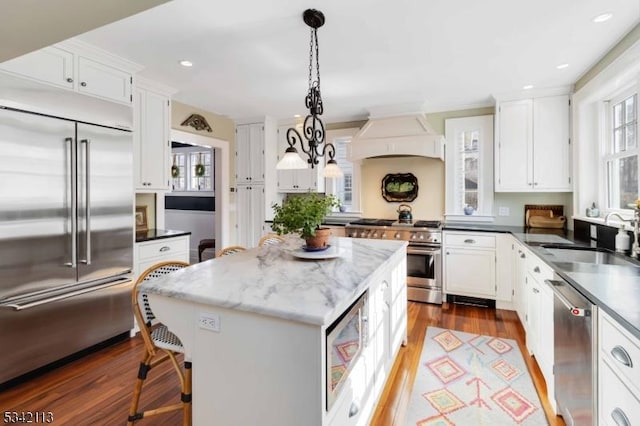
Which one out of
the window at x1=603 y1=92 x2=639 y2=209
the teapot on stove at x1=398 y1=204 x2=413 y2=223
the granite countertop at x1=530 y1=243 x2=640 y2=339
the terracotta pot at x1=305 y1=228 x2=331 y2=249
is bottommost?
the granite countertop at x1=530 y1=243 x2=640 y2=339

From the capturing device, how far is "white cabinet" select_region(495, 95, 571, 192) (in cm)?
357

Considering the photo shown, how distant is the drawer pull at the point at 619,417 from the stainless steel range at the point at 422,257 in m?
2.67

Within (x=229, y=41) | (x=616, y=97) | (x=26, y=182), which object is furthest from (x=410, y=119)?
(x=26, y=182)

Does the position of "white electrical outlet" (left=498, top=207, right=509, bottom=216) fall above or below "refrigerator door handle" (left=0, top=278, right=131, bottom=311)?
above

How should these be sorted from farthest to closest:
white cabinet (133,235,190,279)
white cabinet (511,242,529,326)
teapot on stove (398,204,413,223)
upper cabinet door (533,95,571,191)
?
teapot on stove (398,204,413,223)
upper cabinet door (533,95,571,191)
white cabinet (133,235,190,279)
white cabinet (511,242,529,326)

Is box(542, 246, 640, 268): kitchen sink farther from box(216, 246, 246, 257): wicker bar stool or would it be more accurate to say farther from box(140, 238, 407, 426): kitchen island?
box(216, 246, 246, 257): wicker bar stool

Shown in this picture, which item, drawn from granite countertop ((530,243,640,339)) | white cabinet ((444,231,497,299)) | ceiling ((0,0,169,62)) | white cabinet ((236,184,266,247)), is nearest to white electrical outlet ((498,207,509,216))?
white cabinet ((444,231,497,299))

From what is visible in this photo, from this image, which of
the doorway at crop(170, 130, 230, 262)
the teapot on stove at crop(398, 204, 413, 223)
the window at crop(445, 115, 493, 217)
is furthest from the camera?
the doorway at crop(170, 130, 230, 262)

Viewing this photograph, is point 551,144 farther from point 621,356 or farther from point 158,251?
point 158,251

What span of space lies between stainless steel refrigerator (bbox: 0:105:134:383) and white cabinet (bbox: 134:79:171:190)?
46cm

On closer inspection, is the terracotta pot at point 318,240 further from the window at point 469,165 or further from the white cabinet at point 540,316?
the window at point 469,165

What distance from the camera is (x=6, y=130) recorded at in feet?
6.95

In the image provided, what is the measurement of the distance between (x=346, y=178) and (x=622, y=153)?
10.4 feet

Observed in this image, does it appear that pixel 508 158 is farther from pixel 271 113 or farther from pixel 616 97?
pixel 271 113
